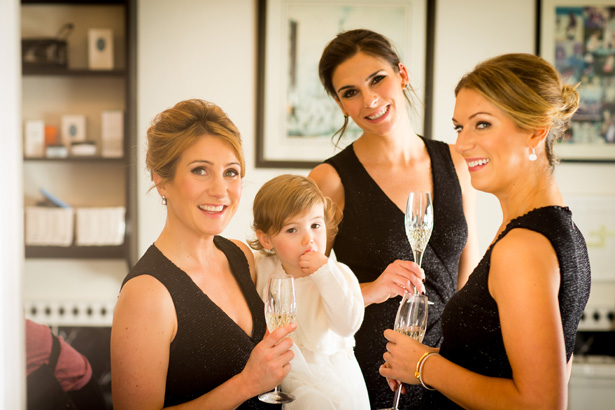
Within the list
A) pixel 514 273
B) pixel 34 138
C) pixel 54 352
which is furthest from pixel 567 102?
pixel 34 138

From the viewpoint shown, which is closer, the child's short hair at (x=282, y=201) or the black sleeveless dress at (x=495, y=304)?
the black sleeveless dress at (x=495, y=304)

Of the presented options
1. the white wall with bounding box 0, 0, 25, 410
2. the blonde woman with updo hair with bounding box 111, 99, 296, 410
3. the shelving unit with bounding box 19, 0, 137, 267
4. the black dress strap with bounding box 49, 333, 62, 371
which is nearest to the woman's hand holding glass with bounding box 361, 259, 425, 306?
the blonde woman with updo hair with bounding box 111, 99, 296, 410

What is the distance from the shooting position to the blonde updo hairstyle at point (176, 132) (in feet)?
4.16

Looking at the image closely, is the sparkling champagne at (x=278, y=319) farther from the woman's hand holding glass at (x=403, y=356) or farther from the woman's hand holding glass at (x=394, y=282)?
the woman's hand holding glass at (x=394, y=282)

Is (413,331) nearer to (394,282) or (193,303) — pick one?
(394,282)

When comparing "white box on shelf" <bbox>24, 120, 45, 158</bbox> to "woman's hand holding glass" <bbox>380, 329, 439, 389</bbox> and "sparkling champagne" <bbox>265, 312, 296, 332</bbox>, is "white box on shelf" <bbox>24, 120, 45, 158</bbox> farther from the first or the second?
"woman's hand holding glass" <bbox>380, 329, 439, 389</bbox>

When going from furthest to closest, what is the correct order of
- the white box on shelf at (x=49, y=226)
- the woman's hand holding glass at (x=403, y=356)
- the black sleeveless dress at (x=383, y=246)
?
the white box on shelf at (x=49, y=226), the black sleeveless dress at (x=383, y=246), the woman's hand holding glass at (x=403, y=356)

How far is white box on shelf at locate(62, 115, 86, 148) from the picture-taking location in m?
2.72

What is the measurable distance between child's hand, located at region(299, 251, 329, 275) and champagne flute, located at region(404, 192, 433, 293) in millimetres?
246

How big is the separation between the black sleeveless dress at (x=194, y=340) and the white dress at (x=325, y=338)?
14cm

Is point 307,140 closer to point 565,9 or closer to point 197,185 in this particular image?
point 565,9

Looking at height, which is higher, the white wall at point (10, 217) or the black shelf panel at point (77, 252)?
the white wall at point (10, 217)

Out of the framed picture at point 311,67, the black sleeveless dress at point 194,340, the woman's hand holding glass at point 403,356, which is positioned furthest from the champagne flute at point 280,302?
the framed picture at point 311,67

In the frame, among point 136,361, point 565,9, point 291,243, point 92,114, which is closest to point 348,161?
point 291,243
